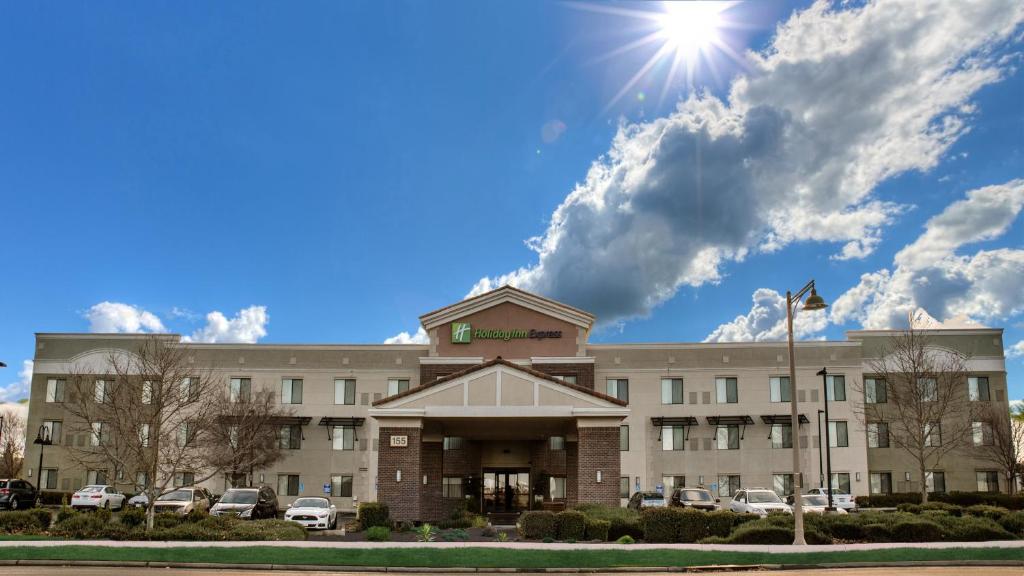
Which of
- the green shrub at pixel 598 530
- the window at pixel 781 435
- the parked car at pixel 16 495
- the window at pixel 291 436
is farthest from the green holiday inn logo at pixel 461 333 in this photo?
the parked car at pixel 16 495

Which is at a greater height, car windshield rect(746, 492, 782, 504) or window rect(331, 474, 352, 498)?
car windshield rect(746, 492, 782, 504)

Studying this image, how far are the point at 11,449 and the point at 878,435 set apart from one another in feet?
210

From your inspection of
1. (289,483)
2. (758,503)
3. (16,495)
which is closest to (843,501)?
(758,503)

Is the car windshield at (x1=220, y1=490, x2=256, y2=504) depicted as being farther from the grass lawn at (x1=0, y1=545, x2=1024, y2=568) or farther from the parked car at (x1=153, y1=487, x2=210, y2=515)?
the grass lawn at (x1=0, y1=545, x2=1024, y2=568)

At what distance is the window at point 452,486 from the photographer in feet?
139

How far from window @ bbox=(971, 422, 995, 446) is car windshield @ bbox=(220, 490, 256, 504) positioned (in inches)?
1713

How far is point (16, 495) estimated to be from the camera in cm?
4153

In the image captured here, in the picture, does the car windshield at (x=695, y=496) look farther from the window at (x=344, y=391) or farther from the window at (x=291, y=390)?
the window at (x=291, y=390)

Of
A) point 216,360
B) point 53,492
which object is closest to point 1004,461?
point 216,360

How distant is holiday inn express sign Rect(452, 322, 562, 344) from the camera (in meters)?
46.8

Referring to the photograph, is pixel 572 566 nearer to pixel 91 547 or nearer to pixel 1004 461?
pixel 91 547

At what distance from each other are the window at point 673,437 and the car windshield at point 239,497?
26.3m

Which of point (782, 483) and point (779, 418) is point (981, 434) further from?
point (782, 483)

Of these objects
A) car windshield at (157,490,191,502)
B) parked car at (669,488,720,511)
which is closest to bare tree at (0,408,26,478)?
car windshield at (157,490,191,502)
